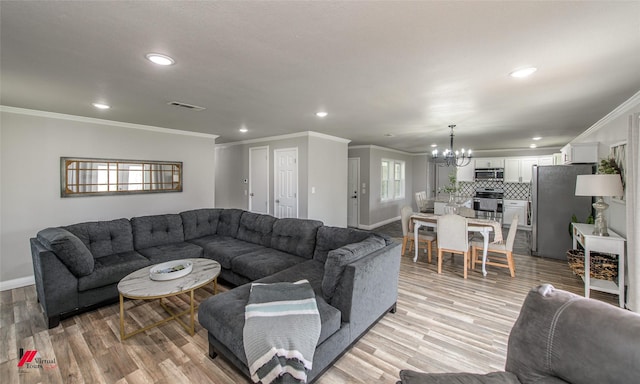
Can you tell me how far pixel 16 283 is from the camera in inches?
135

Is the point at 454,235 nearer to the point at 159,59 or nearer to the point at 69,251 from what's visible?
the point at 159,59

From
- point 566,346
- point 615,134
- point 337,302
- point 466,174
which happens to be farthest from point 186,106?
point 466,174

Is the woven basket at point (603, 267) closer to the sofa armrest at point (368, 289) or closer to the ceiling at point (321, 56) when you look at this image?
the ceiling at point (321, 56)

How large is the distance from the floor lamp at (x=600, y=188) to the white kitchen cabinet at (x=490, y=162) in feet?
15.9

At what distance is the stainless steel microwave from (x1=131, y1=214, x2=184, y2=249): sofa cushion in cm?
807

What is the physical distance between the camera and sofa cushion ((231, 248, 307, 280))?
9.52ft

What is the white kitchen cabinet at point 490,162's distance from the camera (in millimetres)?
7727

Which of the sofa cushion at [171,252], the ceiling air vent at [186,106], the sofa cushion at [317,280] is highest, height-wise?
the ceiling air vent at [186,106]

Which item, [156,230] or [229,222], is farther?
[229,222]

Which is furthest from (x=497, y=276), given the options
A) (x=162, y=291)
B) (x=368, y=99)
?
(x=162, y=291)

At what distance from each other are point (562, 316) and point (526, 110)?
338 cm

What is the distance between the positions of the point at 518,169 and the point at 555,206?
345cm

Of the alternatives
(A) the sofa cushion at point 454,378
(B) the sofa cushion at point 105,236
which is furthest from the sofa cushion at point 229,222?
(A) the sofa cushion at point 454,378
